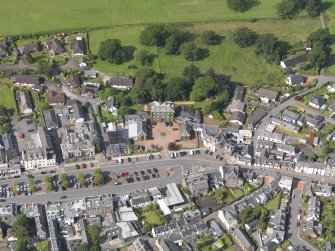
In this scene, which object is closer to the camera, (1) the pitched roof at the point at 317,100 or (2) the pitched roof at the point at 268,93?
(1) the pitched roof at the point at 317,100

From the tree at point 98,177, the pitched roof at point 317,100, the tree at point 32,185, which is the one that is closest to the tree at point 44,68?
the tree at point 32,185

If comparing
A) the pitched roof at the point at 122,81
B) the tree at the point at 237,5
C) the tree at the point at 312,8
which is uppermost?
the tree at the point at 237,5

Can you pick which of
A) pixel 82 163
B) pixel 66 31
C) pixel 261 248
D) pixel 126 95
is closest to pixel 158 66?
pixel 126 95

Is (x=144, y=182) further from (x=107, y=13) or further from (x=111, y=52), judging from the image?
(x=107, y=13)

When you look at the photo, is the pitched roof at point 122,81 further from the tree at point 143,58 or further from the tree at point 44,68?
the tree at point 44,68

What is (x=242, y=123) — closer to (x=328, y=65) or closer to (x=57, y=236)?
(x=328, y=65)

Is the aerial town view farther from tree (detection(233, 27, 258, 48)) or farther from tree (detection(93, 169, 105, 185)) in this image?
tree (detection(233, 27, 258, 48))

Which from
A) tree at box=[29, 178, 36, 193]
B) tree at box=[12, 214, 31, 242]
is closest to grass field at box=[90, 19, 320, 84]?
tree at box=[29, 178, 36, 193]

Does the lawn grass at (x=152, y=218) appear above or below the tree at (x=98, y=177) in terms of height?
below
